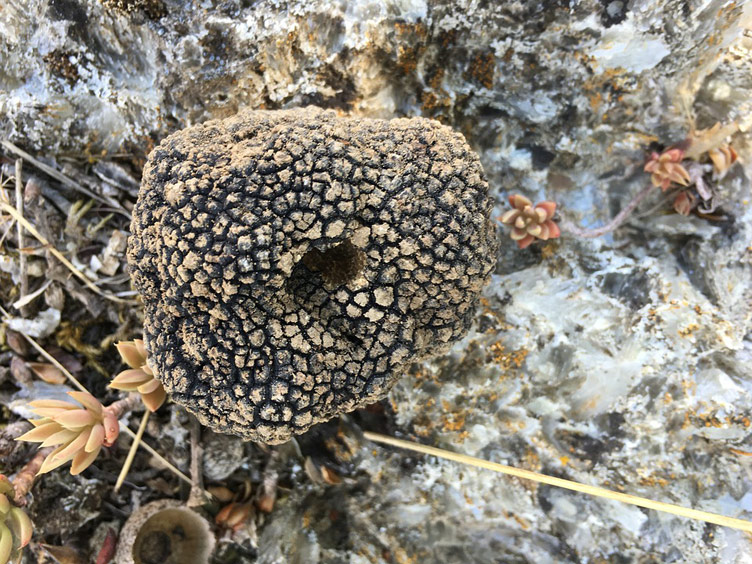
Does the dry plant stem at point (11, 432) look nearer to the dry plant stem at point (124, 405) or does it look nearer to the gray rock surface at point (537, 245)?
the dry plant stem at point (124, 405)

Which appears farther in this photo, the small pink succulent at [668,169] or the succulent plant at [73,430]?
the small pink succulent at [668,169]

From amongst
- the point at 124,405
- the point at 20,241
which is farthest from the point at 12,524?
the point at 20,241

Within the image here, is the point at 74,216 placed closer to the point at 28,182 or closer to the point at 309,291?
the point at 28,182

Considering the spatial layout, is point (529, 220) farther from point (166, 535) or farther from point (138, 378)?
point (166, 535)

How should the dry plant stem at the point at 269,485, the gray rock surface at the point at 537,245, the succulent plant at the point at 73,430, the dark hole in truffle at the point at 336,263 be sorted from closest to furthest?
1. the dark hole in truffle at the point at 336,263
2. the succulent plant at the point at 73,430
3. the gray rock surface at the point at 537,245
4. the dry plant stem at the point at 269,485

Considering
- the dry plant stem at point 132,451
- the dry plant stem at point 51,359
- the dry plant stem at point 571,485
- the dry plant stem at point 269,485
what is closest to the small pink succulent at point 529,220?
the dry plant stem at point 571,485

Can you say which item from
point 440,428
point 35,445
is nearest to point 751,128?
point 440,428

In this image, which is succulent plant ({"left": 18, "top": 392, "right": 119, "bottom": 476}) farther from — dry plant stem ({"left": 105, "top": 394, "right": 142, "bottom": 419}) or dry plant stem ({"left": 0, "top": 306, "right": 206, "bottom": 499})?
dry plant stem ({"left": 0, "top": 306, "right": 206, "bottom": 499})
